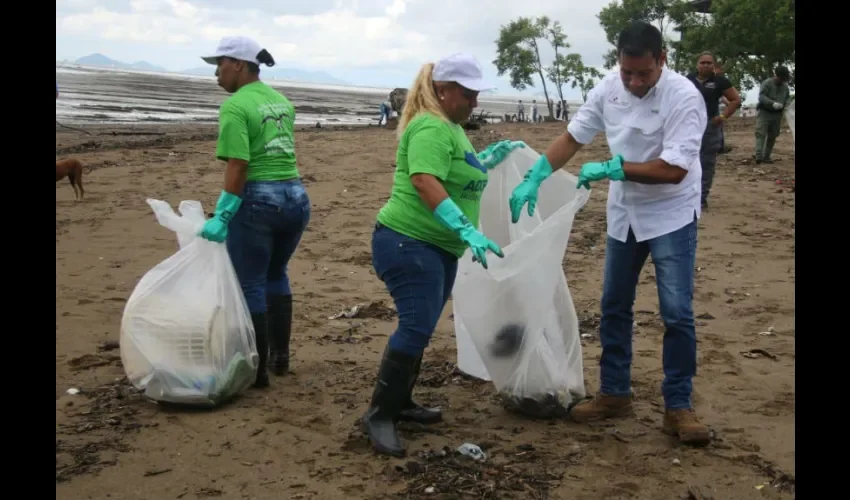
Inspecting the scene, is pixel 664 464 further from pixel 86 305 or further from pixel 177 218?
pixel 86 305

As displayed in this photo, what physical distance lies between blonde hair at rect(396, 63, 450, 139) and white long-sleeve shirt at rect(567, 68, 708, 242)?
2.33 feet

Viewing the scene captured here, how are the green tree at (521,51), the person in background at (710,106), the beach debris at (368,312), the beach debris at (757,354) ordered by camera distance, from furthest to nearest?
the green tree at (521,51), the person in background at (710,106), the beach debris at (368,312), the beach debris at (757,354)

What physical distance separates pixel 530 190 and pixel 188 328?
160 centimetres

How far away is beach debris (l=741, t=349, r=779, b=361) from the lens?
14.5 ft

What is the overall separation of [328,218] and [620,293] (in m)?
5.21

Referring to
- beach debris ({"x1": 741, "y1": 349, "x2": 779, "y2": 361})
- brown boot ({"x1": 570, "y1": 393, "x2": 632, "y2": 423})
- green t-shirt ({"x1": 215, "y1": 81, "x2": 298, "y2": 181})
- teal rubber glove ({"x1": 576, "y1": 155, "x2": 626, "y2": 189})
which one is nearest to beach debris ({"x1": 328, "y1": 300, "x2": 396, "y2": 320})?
green t-shirt ({"x1": 215, "y1": 81, "x2": 298, "y2": 181})

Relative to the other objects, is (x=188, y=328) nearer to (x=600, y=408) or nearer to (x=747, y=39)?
(x=600, y=408)

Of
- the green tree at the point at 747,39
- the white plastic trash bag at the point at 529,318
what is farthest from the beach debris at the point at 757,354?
the green tree at the point at 747,39

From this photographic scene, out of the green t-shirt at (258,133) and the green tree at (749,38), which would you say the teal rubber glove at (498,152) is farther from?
the green tree at (749,38)

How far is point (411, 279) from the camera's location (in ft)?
10.4

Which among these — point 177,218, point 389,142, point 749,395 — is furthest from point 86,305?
point 389,142

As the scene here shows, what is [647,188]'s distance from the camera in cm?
328

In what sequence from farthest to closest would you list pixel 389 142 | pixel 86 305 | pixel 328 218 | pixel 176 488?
1. pixel 389 142
2. pixel 328 218
3. pixel 86 305
4. pixel 176 488

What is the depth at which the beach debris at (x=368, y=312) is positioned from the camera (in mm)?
5234
